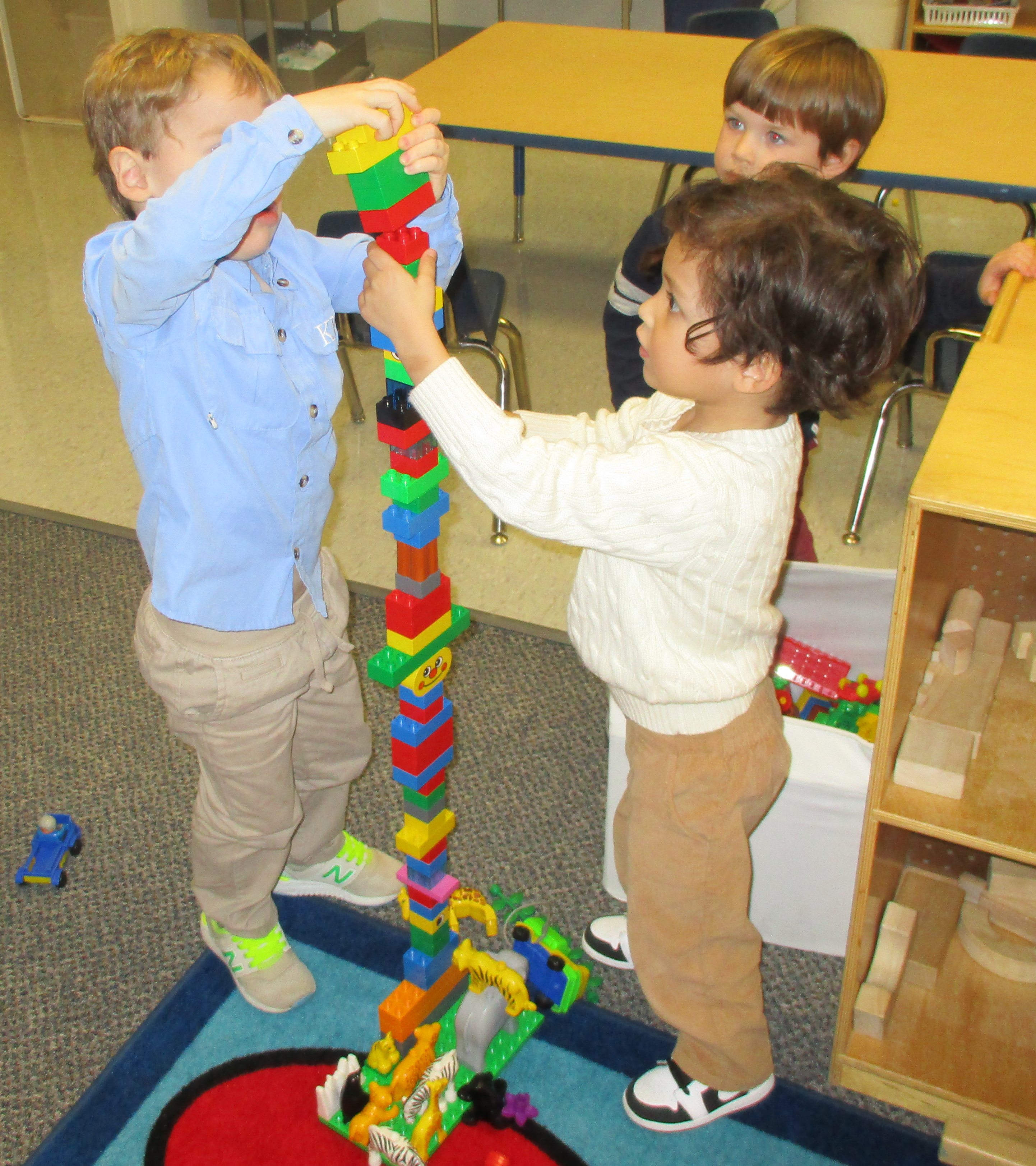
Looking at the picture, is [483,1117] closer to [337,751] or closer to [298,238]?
[337,751]

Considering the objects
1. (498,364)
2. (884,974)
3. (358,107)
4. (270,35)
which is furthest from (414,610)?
(270,35)

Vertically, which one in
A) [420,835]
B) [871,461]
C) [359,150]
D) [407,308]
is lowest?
[871,461]

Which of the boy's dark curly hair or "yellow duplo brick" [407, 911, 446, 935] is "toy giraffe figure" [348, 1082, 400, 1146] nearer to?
"yellow duplo brick" [407, 911, 446, 935]

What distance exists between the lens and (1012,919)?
1479mm

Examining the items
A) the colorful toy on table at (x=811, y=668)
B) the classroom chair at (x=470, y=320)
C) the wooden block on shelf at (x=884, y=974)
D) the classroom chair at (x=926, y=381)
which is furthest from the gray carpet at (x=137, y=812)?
the classroom chair at (x=926, y=381)

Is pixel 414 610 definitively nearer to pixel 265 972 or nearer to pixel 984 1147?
pixel 265 972

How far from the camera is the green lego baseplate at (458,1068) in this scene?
1.35m

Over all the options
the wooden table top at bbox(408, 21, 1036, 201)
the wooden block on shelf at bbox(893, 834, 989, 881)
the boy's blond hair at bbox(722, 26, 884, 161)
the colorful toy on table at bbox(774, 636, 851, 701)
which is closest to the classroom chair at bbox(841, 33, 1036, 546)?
the wooden table top at bbox(408, 21, 1036, 201)

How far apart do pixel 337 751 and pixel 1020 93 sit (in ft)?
7.93

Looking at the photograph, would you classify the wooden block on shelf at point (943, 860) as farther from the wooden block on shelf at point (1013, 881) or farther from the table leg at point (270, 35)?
the table leg at point (270, 35)

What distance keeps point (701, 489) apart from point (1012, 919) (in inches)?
33.1

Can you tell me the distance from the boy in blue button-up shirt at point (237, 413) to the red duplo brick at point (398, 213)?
0.03 m

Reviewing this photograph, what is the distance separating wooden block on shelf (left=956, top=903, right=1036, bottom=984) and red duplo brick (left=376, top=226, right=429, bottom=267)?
1.15 meters

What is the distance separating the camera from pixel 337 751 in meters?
1.52
